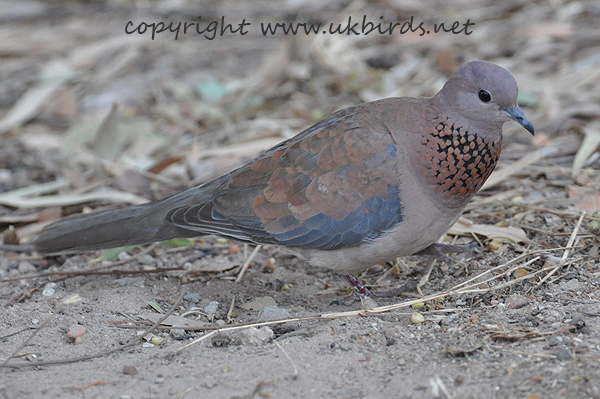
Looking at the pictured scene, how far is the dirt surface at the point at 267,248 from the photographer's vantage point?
108 inches

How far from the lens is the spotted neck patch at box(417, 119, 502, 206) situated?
3232 mm

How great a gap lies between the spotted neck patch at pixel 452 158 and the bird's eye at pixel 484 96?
0.57ft

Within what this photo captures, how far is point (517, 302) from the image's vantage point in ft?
10.3

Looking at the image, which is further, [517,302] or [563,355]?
[517,302]

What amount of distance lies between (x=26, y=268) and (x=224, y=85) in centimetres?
322

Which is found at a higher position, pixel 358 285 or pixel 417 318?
pixel 417 318

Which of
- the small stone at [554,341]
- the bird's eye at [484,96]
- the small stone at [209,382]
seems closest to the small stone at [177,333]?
the small stone at [209,382]

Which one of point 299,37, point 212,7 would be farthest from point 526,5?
point 212,7

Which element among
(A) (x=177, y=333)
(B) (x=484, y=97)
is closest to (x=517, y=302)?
(B) (x=484, y=97)

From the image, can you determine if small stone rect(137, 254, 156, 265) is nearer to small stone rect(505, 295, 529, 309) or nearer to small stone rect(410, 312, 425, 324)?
small stone rect(410, 312, 425, 324)

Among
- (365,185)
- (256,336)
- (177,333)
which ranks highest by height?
(365,185)

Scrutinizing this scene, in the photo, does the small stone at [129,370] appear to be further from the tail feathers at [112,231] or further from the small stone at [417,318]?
the small stone at [417,318]

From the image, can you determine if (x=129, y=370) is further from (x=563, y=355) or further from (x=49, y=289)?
(x=563, y=355)

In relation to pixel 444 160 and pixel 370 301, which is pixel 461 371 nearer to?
pixel 370 301
